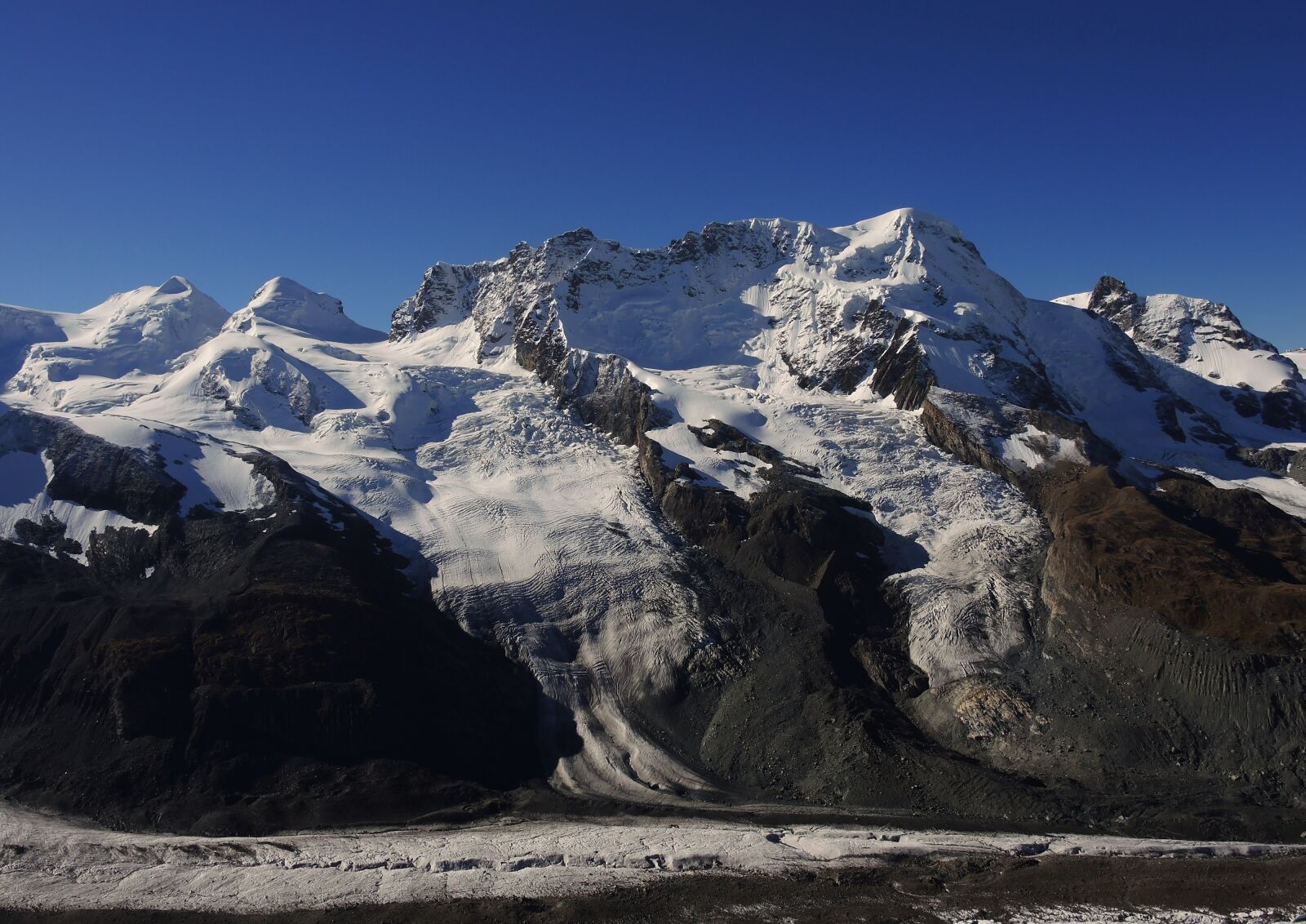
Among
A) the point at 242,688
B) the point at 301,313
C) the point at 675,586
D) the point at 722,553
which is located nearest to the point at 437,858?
the point at 242,688

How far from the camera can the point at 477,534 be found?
7581 centimetres

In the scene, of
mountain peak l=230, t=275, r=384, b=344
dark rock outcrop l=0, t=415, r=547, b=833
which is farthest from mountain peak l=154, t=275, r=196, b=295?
dark rock outcrop l=0, t=415, r=547, b=833

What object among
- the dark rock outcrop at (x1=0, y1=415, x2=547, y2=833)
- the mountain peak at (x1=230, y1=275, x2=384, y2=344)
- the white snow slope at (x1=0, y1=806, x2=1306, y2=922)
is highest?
the mountain peak at (x1=230, y1=275, x2=384, y2=344)

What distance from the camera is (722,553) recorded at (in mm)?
72312

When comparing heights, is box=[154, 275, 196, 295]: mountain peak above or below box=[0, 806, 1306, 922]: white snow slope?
above

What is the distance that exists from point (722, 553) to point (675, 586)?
6.30 m

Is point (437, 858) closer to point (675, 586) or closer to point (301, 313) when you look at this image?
point (675, 586)

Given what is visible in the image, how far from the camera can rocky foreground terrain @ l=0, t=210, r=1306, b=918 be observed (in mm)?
48250

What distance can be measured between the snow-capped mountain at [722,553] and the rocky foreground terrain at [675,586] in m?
0.30

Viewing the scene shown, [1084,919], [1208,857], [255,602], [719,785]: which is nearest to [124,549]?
[255,602]

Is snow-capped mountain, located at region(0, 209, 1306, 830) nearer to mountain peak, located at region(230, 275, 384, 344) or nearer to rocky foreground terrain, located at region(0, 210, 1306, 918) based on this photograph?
rocky foreground terrain, located at region(0, 210, 1306, 918)

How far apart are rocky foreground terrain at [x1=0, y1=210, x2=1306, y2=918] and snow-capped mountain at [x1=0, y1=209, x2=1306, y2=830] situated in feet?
0.99

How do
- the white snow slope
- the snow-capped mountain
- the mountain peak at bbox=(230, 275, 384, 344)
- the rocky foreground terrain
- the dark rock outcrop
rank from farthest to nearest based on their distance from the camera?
the mountain peak at bbox=(230, 275, 384, 344) < the snow-capped mountain < the rocky foreground terrain < the dark rock outcrop < the white snow slope

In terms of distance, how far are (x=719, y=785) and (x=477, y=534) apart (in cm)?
3306
